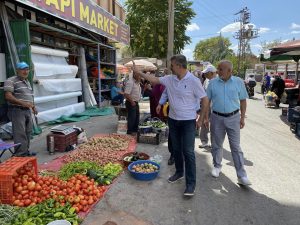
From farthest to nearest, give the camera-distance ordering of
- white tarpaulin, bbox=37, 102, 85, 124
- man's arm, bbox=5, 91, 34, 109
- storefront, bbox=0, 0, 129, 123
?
white tarpaulin, bbox=37, 102, 85, 124
storefront, bbox=0, 0, 129, 123
man's arm, bbox=5, 91, 34, 109

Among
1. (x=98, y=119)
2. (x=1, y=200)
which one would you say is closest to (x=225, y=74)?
(x=1, y=200)

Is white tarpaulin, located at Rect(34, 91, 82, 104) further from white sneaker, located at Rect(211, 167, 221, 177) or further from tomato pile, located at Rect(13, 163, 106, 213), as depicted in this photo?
white sneaker, located at Rect(211, 167, 221, 177)

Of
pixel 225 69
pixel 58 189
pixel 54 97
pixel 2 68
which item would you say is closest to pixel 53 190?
pixel 58 189

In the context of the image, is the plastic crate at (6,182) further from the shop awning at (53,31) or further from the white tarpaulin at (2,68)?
the shop awning at (53,31)

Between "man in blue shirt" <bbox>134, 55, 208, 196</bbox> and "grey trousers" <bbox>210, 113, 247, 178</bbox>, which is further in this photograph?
"grey trousers" <bbox>210, 113, 247, 178</bbox>

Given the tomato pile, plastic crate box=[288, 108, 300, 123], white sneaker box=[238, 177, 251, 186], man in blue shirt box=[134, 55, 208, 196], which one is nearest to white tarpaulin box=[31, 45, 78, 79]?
the tomato pile

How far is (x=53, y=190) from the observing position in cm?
395

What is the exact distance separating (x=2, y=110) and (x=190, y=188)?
598 centimetres

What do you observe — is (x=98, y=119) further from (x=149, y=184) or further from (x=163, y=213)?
(x=163, y=213)

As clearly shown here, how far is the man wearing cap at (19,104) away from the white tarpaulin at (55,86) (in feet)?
10.2

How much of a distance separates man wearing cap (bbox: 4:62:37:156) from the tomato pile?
1381mm

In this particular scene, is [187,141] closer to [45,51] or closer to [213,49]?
[45,51]

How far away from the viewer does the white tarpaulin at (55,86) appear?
28.4 feet

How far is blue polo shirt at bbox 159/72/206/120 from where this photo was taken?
4133 mm
